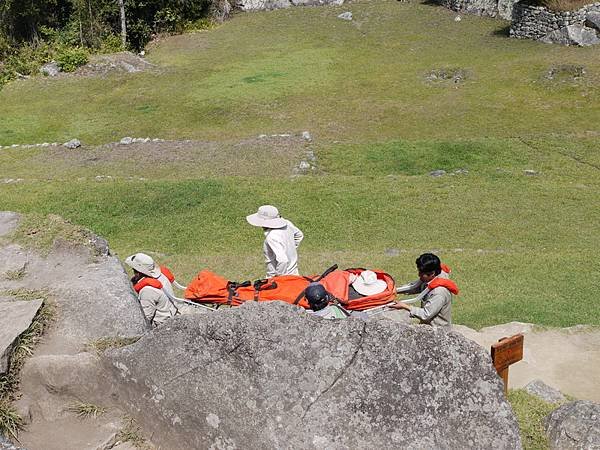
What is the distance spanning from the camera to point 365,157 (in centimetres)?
2292

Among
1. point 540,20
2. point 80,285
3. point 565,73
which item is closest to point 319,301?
point 80,285

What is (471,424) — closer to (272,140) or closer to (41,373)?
(41,373)

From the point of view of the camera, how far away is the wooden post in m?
6.44

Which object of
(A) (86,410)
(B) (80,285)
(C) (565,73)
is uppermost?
(B) (80,285)

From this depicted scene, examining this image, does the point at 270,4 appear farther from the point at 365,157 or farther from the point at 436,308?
the point at 436,308

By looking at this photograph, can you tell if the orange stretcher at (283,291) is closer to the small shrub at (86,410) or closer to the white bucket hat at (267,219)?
the white bucket hat at (267,219)

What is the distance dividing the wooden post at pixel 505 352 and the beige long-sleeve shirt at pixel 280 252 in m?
3.93

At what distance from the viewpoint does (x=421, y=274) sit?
8.66m

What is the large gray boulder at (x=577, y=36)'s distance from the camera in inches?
1221

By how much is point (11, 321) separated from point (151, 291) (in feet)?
6.25

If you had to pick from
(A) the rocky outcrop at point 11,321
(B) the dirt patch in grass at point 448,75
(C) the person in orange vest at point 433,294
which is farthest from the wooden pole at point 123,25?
(C) the person in orange vest at point 433,294

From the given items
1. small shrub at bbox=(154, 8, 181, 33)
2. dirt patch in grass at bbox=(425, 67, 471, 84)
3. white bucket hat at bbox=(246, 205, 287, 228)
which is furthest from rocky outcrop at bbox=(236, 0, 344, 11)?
white bucket hat at bbox=(246, 205, 287, 228)

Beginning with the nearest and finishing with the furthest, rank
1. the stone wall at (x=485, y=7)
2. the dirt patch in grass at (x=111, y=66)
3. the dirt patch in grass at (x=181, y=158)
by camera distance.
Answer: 1. the dirt patch in grass at (x=181, y=158)
2. the dirt patch in grass at (x=111, y=66)
3. the stone wall at (x=485, y=7)

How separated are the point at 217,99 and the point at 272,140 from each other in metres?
6.10
